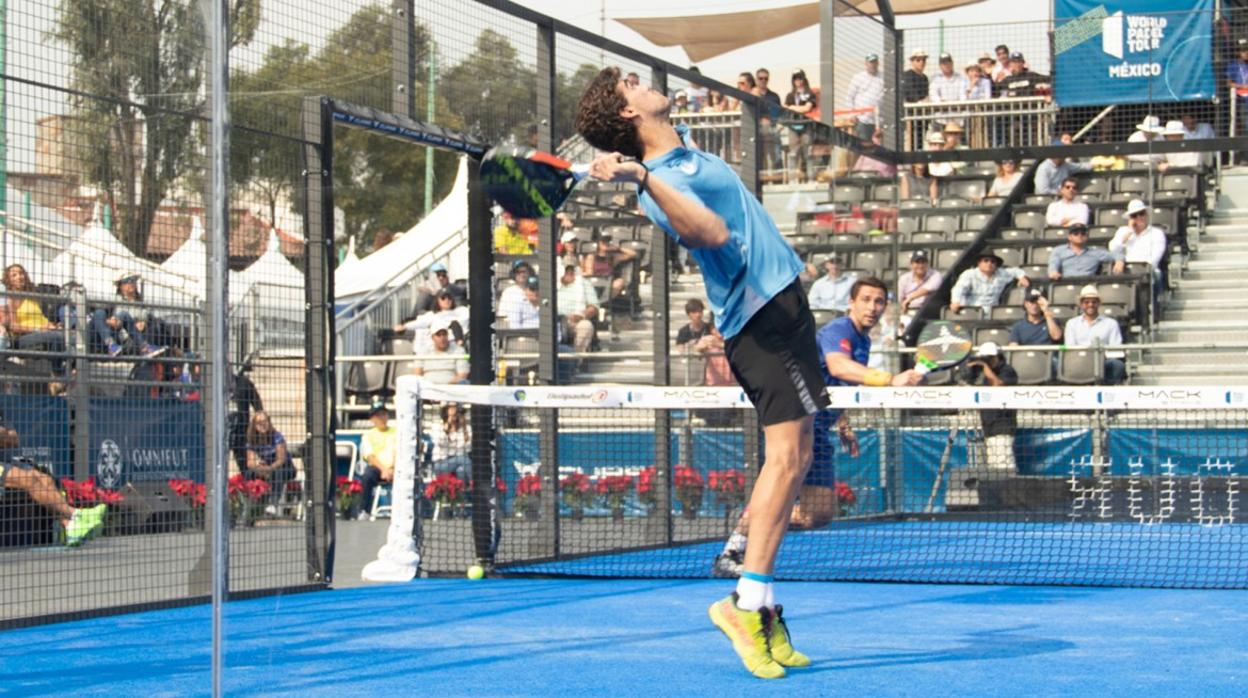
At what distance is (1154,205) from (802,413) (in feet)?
49.7

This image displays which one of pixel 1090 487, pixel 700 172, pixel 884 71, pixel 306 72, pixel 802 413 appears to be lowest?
pixel 1090 487

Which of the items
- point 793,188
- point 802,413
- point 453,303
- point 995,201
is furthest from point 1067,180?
point 802,413

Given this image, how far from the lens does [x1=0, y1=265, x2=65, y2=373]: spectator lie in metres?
8.80

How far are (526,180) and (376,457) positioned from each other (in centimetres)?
1156

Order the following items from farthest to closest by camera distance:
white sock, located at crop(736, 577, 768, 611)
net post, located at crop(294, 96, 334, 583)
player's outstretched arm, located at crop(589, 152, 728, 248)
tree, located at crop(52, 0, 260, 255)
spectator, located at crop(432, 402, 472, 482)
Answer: spectator, located at crop(432, 402, 472, 482) < net post, located at crop(294, 96, 334, 583) < tree, located at crop(52, 0, 260, 255) < white sock, located at crop(736, 577, 768, 611) < player's outstretched arm, located at crop(589, 152, 728, 248)

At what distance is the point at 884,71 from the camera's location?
1748cm

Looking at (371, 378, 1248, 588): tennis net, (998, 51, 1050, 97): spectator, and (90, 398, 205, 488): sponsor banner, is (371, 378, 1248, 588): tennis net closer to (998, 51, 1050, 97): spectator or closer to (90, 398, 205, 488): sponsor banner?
(90, 398, 205, 488): sponsor banner

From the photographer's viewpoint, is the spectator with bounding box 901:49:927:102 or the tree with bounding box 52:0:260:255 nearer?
the tree with bounding box 52:0:260:255

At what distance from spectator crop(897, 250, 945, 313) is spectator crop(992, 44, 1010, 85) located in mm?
2985

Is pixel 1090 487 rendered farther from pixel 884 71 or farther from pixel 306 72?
pixel 306 72

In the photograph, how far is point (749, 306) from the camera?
603cm

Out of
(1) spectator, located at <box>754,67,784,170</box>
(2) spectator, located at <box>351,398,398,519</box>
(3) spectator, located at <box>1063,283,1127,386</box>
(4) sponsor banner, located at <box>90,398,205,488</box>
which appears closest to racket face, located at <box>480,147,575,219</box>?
(4) sponsor banner, located at <box>90,398,205,488</box>

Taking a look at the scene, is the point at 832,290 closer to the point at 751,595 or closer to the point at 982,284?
the point at 982,284

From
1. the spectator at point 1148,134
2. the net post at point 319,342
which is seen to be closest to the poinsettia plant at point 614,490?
the net post at point 319,342
